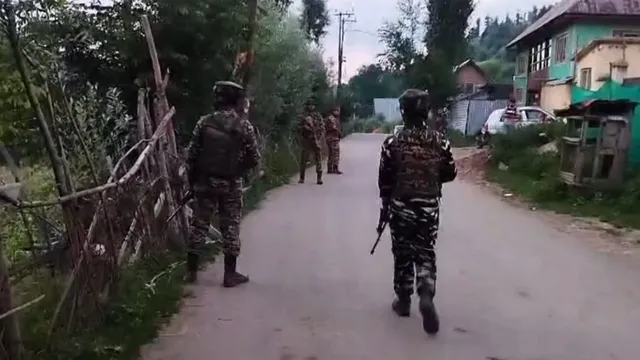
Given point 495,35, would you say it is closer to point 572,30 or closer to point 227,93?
point 572,30

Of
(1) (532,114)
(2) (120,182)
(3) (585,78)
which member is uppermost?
(3) (585,78)

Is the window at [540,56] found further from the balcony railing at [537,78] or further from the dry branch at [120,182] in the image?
the dry branch at [120,182]

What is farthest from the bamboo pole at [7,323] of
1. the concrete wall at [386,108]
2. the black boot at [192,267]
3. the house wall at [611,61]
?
the concrete wall at [386,108]

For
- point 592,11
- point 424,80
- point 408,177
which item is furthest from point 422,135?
point 424,80

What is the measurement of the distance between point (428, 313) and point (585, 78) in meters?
14.4

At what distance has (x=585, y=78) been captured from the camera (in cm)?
1830

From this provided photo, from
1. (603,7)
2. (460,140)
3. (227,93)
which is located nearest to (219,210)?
(227,93)

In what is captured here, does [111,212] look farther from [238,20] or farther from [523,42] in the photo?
[523,42]

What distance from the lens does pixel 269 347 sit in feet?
17.0

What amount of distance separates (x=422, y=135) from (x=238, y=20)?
5803 mm

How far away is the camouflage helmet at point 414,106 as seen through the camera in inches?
213

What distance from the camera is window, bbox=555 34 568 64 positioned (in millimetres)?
30584

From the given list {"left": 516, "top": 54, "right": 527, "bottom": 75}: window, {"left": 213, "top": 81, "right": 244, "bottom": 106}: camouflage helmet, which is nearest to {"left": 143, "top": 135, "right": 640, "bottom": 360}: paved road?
{"left": 213, "top": 81, "right": 244, "bottom": 106}: camouflage helmet

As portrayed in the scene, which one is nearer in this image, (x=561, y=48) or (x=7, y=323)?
(x=7, y=323)
